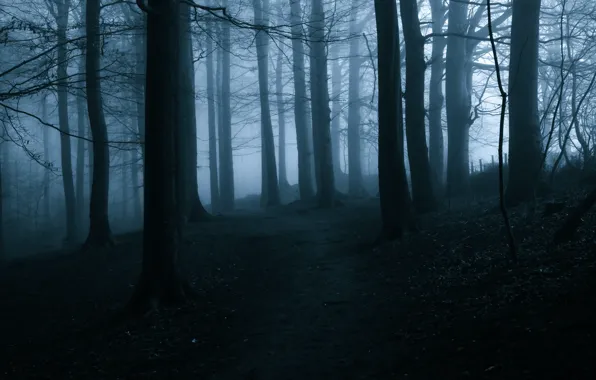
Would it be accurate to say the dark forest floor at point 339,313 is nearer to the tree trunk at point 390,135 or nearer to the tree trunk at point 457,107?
the tree trunk at point 390,135

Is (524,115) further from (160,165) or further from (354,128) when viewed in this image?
(354,128)

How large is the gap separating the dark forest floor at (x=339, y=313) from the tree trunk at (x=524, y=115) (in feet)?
3.93

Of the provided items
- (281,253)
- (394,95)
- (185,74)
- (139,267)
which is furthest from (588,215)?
(185,74)

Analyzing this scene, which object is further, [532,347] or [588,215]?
[588,215]

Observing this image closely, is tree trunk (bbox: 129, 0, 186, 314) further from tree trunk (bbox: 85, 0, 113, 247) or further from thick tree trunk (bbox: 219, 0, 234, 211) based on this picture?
thick tree trunk (bbox: 219, 0, 234, 211)

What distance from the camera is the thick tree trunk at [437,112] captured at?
21953 millimetres

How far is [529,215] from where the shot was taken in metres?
11.4

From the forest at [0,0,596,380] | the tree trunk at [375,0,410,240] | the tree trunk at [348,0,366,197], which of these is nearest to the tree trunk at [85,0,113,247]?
the forest at [0,0,596,380]

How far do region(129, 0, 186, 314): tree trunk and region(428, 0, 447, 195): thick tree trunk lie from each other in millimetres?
12658

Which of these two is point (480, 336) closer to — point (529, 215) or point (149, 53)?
point (529, 215)

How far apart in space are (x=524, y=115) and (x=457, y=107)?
24.7ft

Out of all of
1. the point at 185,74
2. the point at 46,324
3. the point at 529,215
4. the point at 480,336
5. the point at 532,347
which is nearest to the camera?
the point at 532,347

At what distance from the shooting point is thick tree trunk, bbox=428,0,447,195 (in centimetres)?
2195

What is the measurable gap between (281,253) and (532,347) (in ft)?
28.9
